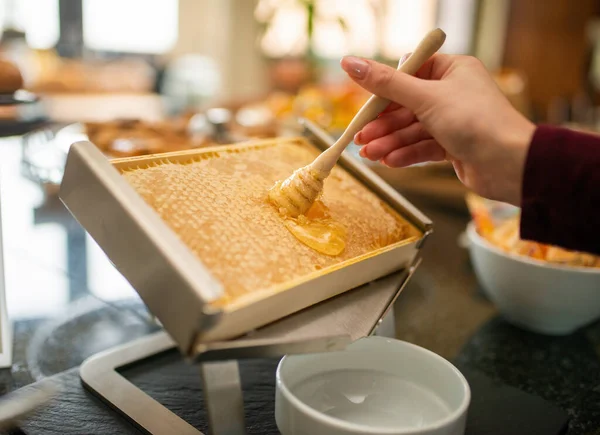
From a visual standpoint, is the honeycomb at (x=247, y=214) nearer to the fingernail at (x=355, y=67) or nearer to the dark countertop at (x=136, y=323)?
the fingernail at (x=355, y=67)

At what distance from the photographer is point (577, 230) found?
1.68 feet

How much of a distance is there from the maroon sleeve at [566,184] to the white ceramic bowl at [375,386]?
175mm

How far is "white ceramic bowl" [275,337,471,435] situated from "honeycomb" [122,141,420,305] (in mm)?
115

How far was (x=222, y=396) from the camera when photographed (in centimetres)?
48

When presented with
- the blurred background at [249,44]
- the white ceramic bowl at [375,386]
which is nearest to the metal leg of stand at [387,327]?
the white ceramic bowl at [375,386]

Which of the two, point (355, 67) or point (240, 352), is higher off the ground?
point (355, 67)

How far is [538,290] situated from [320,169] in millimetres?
425

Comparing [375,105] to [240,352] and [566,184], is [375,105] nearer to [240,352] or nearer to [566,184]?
[566,184]

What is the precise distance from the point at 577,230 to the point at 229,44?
15.9 feet

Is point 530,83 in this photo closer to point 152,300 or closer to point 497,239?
point 497,239

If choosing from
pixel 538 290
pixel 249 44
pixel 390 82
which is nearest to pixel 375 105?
pixel 390 82

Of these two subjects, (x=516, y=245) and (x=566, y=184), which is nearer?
(x=566, y=184)

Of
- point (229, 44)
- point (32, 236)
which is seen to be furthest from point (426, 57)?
point (229, 44)

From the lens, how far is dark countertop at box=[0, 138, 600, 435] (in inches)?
28.2
